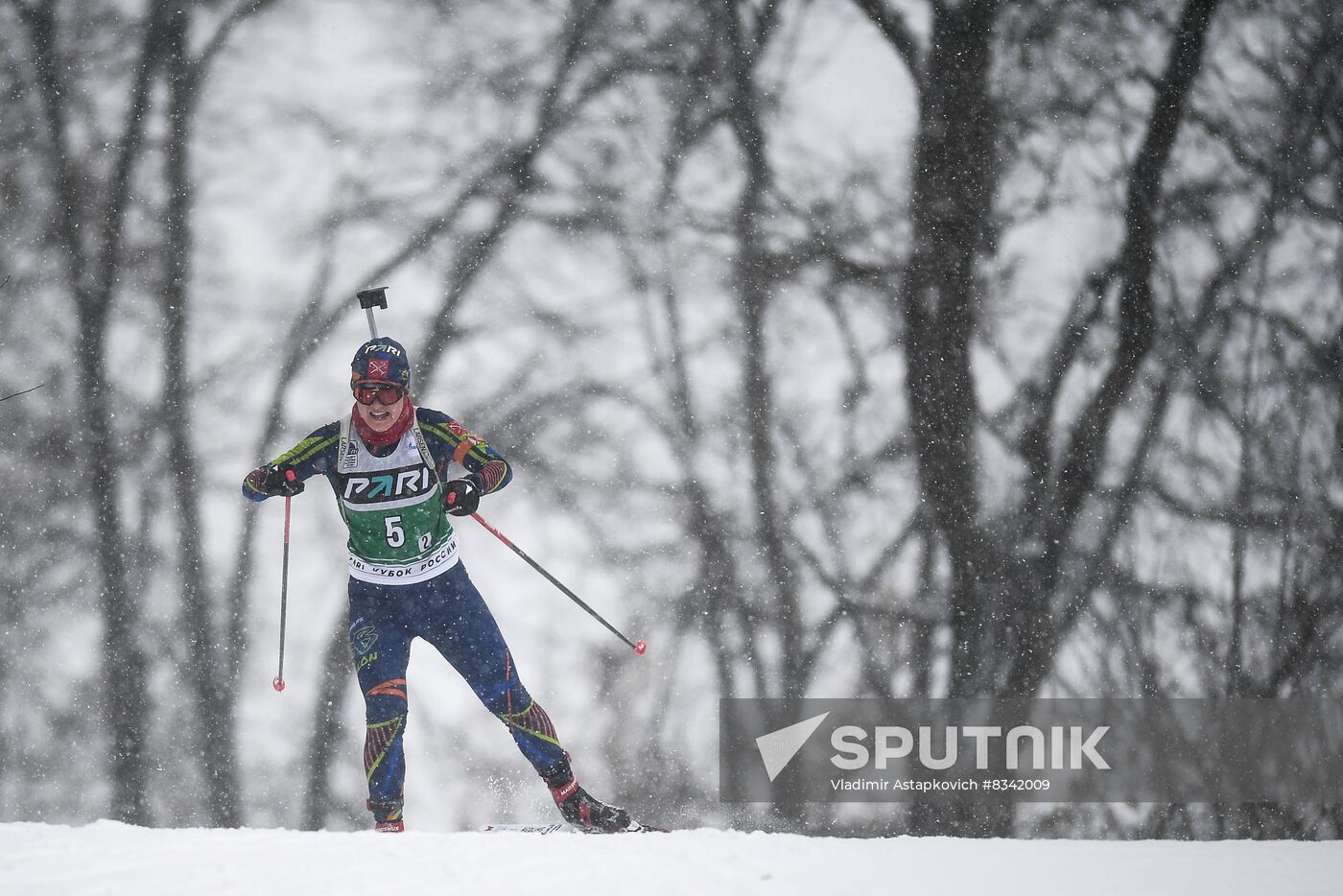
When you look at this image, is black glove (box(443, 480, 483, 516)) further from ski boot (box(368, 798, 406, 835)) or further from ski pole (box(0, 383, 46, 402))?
ski pole (box(0, 383, 46, 402))

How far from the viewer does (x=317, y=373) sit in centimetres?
539

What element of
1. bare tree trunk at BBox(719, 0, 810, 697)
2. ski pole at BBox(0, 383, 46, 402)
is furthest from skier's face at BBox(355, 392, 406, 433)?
ski pole at BBox(0, 383, 46, 402)

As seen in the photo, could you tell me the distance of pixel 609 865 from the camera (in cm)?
312

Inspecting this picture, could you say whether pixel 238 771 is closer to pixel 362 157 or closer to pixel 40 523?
pixel 40 523

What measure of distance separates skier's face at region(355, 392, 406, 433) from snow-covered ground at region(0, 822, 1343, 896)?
4.44 ft

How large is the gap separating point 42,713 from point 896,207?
474 centimetres

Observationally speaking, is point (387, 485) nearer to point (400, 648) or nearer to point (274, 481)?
point (274, 481)

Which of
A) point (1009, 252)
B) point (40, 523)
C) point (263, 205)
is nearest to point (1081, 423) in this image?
point (1009, 252)

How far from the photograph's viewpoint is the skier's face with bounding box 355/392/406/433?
387 centimetres

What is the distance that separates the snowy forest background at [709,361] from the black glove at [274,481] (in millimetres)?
1405

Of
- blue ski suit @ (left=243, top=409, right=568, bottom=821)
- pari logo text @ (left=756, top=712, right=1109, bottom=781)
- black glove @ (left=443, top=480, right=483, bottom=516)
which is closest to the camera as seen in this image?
black glove @ (left=443, top=480, right=483, bottom=516)

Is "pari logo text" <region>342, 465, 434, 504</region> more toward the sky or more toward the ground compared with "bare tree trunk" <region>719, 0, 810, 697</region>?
more toward the ground

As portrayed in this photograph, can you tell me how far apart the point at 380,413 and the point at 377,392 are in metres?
0.07

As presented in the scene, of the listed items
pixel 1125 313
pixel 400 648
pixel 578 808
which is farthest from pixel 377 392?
pixel 1125 313
